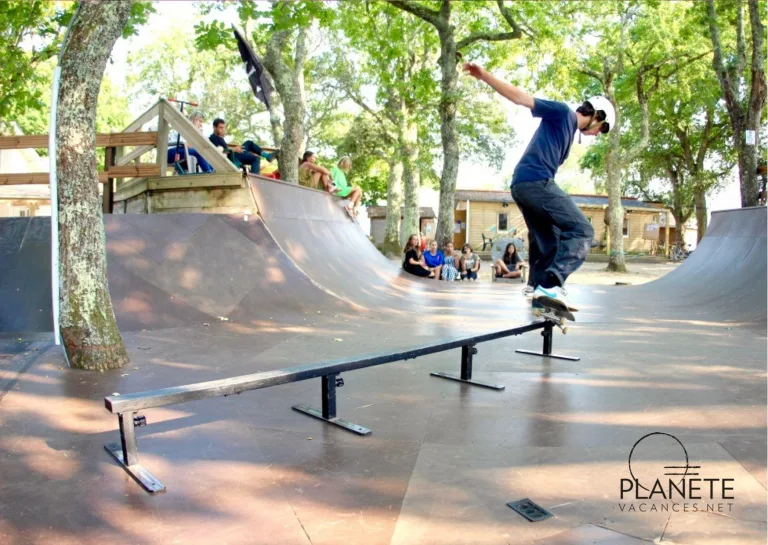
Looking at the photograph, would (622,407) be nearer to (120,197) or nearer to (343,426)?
(343,426)

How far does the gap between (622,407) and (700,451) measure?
2.63ft

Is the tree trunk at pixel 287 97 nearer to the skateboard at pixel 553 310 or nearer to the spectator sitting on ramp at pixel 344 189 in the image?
the spectator sitting on ramp at pixel 344 189

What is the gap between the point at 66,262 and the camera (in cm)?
445

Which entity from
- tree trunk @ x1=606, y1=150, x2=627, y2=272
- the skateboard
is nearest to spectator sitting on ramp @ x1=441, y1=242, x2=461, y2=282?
the skateboard

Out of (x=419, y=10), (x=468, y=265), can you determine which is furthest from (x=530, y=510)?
(x=419, y=10)

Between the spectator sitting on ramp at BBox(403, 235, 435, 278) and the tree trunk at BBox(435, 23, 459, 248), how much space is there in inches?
48.3

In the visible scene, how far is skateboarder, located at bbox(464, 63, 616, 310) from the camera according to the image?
4398mm

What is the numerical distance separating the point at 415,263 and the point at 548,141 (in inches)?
387

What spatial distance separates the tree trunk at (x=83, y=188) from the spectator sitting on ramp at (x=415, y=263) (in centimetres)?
1003

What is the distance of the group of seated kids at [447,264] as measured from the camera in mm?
14281

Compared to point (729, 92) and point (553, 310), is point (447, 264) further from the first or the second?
point (553, 310)

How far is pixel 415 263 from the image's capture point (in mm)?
14219

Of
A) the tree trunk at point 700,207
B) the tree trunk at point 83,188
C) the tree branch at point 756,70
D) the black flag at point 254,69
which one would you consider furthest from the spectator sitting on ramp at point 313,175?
the tree trunk at point 700,207

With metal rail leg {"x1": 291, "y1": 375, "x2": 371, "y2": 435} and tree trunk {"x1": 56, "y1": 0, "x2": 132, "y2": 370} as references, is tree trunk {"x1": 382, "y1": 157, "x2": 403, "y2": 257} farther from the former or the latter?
metal rail leg {"x1": 291, "y1": 375, "x2": 371, "y2": 435}
